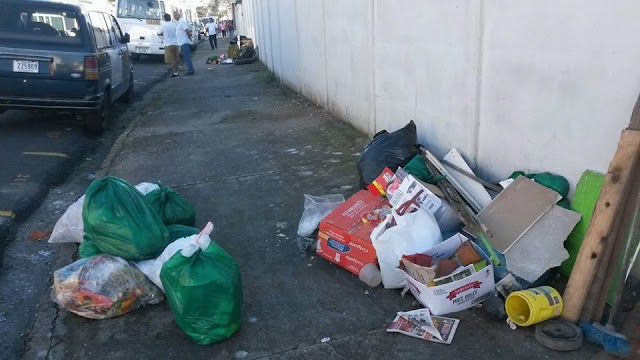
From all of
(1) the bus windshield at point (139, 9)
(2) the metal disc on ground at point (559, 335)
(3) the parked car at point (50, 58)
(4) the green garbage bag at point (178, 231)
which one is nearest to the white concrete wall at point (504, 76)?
(2) the metal disc on ground at point (559, 335)

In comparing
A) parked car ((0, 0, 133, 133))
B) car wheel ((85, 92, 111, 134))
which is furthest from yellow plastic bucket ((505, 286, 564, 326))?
car wheel ((85, 92, 111, 134))

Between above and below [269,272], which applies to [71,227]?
above

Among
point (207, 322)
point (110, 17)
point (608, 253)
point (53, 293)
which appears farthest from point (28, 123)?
point (608, 253)

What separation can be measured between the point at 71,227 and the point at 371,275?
2279 mm

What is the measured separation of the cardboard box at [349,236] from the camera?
3633mm

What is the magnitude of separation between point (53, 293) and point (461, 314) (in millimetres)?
2468

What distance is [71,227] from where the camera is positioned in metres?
4.12

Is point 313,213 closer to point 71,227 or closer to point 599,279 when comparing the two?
point 71,227

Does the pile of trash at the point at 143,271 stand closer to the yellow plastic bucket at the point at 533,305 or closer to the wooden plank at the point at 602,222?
the yellow plastic bucket at the point at 533,305

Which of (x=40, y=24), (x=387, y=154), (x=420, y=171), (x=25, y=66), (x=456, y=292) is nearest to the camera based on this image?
(x=456, y=292)

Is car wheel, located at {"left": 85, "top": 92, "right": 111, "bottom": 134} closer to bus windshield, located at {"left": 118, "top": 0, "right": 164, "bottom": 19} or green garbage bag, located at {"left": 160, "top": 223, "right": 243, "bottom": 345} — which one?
green garbage bag, located at {"left": 160, "top": 223, "right": 243, "bottom": 345}

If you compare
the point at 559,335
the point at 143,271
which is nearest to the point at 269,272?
the point at 143,271

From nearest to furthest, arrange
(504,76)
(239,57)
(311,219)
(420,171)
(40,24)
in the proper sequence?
(504,76), (311,219), (420,171), (40,24), (239,57)

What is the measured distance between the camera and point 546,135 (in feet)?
12.4
